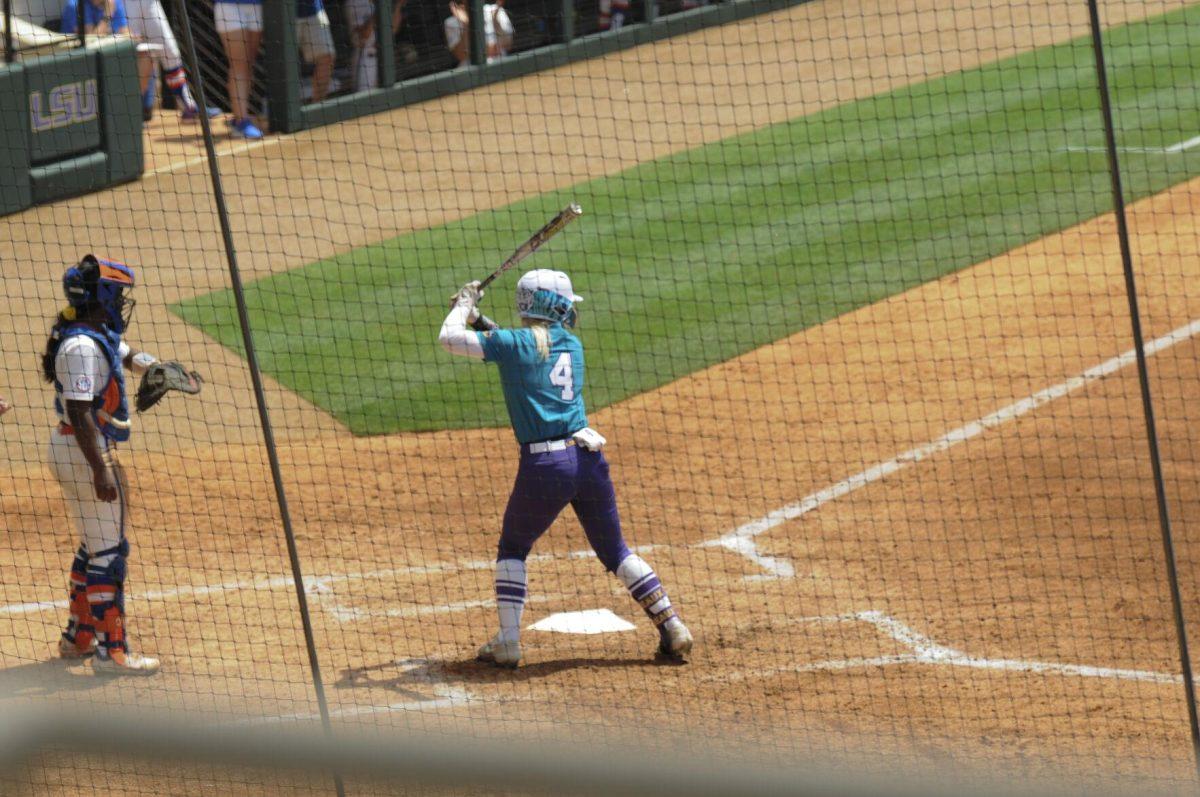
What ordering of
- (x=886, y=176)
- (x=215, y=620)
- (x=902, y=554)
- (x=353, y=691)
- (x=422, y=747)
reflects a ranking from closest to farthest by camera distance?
1. (x=422, y=747)
2. (x=353, y=691)
3. (x=215, y=620)
4. (x=902, y=554)
5. (x=886, y=176)

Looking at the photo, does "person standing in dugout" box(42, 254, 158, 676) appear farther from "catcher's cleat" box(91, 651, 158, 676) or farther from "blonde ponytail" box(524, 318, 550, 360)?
"blonde ponytail" box(524, 318, 550, 360)

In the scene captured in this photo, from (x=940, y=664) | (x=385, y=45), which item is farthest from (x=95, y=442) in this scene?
Answer: (x=385, y=45)

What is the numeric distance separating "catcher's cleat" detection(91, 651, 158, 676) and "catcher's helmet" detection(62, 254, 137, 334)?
4.71 feet

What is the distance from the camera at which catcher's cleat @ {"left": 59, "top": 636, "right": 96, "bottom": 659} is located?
7043 mm

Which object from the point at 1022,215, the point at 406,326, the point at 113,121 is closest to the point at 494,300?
the point at 406,326

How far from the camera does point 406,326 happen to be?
1147 cm

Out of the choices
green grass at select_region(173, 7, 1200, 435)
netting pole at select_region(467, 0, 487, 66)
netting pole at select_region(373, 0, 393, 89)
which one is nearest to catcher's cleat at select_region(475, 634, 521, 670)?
green grass at select_region(173, 7, 1200, 435)

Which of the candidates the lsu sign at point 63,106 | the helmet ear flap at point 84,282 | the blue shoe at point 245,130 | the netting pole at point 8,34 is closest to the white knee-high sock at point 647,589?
the helmet ear flap at point 84,282

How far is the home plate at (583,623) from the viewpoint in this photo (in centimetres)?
728

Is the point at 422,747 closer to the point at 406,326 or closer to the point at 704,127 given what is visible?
the point at 406,326

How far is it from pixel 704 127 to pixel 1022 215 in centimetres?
335

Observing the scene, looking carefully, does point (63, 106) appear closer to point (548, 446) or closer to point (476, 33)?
point (476, 33)

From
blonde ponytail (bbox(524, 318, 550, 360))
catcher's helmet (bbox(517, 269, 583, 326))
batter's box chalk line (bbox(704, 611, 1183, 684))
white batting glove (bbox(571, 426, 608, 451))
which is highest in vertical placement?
catcher's helmet (bbox(517, 269, 583, 326))

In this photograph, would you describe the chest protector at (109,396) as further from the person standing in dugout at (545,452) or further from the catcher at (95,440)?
the person standing in dugout at (545,452)
